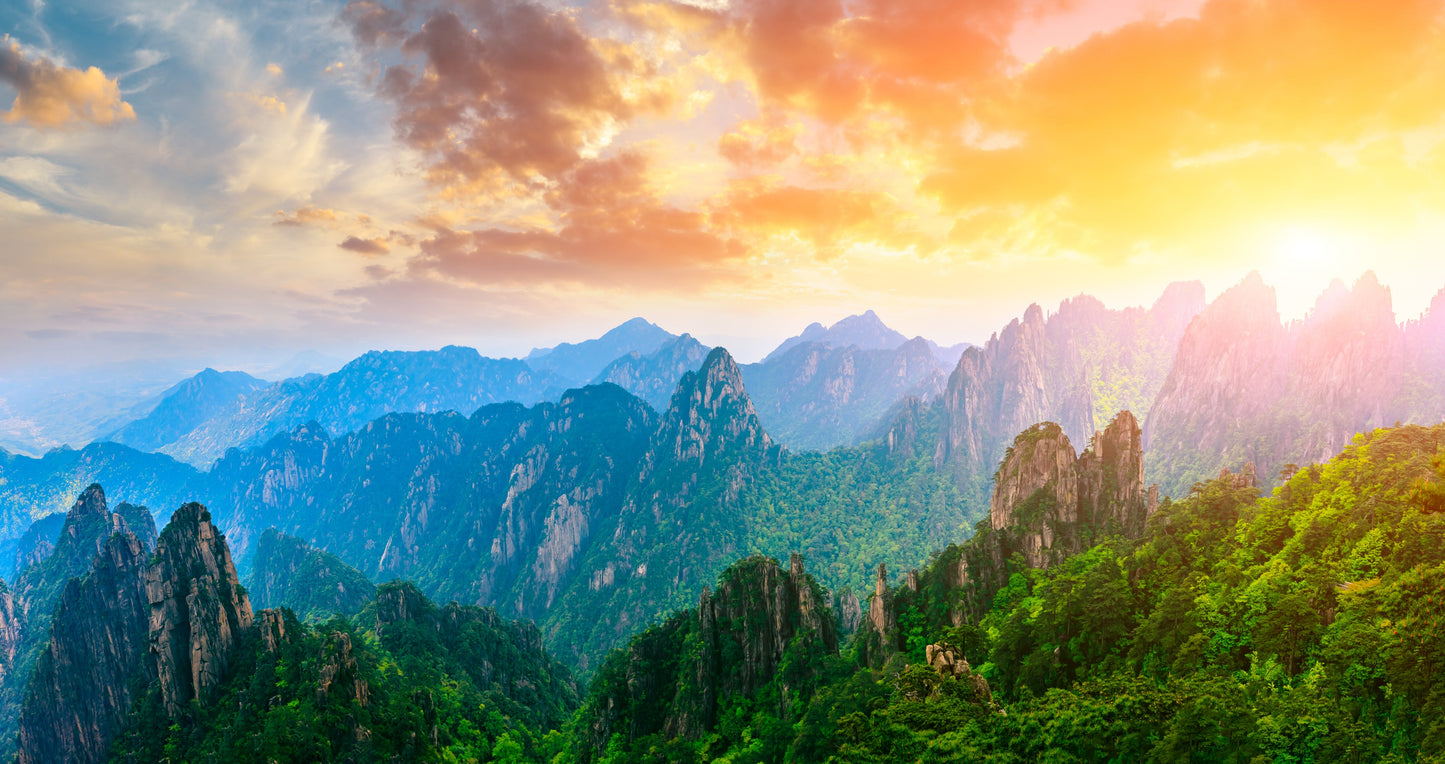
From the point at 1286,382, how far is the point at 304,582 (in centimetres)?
27146

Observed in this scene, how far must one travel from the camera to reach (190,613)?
186ft

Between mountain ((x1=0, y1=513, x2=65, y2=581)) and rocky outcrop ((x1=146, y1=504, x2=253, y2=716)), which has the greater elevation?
rocky outcrop ((x1=146, y1=504, x2=253, y2=716))

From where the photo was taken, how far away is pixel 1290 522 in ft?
118

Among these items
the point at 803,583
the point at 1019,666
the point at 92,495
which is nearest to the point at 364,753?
the point at 803,583

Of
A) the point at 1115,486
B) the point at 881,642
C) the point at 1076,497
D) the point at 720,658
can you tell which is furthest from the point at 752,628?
the point at 1115,486

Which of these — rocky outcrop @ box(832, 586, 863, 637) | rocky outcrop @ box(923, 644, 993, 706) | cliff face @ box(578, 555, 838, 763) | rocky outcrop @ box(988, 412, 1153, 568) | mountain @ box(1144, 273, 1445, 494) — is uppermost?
mountain @ box(1144, 273, 1445, 494)

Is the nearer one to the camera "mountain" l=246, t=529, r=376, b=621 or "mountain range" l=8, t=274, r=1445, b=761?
"mountain range" l=8, t=274, r=1445, b=761

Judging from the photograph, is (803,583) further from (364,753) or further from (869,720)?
(364,753)

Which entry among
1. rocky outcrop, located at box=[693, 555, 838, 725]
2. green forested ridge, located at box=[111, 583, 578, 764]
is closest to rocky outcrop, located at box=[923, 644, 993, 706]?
rocky outcrop, located at box=[693, 555, 838, 725]

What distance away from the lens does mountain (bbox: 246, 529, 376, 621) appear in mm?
136750

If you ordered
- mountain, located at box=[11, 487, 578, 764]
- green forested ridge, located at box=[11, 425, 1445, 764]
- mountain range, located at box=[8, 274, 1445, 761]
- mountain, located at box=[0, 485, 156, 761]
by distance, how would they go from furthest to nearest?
mountain, located at box=[0, 485, 156, 761]
mountain, located at box=[11, 487, 578, 764]
mountain range, located at box=[8, 274, 1445, 761]
green forested ridge, located at box=[11, 425, 1445, 764]

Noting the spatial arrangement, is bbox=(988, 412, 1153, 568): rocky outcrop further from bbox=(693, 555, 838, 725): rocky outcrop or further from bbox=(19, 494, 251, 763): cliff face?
bbox=(19, 494, 251, 763): cliff face

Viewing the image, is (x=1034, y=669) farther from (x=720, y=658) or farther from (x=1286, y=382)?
(x=1286, y=382)

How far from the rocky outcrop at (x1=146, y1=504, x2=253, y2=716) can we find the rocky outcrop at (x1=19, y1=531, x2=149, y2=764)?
5240mm
